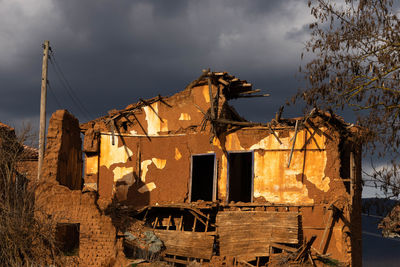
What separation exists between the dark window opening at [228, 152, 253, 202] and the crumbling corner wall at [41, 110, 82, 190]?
6.50 m

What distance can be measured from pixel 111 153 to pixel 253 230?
694cm

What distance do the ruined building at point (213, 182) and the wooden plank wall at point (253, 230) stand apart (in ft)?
0.11

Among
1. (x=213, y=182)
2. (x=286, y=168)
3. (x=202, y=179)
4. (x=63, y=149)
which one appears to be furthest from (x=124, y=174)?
(x=286, y=168)

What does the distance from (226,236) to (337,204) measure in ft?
12.8

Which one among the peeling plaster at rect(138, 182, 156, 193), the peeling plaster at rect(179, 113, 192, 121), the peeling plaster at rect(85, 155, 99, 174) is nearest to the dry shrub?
the peeling plaster at rect(85, 155, 99, 174)

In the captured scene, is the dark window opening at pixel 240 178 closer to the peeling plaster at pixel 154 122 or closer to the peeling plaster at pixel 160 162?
the peeling plaster at pixel 160 162

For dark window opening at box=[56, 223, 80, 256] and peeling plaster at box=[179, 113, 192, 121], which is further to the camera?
peeling plaster at box=[179, 113, 192, 121]

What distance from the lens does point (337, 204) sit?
1584 cm

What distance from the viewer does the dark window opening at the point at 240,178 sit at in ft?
67.4

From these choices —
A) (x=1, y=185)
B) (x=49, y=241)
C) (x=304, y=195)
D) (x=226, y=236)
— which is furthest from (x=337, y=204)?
(x=1, y=185)

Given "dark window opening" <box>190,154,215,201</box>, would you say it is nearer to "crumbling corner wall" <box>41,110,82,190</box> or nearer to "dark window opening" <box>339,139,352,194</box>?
"crumbling corner wall" <box>41,110,82,190</box>

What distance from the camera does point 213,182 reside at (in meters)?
18.1

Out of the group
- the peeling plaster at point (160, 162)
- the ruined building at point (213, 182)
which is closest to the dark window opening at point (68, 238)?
the ruined building at point (213, 182)

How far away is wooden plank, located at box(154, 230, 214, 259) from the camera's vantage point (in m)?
16.6
